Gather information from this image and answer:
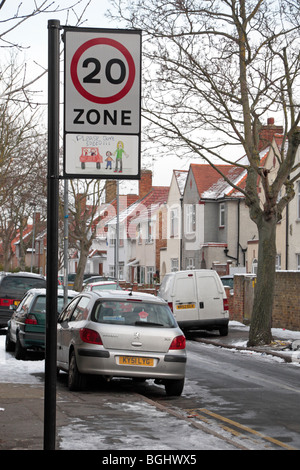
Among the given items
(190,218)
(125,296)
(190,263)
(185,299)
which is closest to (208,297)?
(185,299)

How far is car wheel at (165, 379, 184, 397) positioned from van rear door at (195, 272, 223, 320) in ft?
43.9

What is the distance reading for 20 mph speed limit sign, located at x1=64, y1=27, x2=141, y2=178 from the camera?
5.43 m

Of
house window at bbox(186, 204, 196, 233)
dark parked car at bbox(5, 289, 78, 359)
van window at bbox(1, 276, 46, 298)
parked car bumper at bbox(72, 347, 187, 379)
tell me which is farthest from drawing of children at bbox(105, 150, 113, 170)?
house window at bbox(186, 204, 196, 233)

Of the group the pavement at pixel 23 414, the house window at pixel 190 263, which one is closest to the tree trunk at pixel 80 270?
the house window at pixel 190 263

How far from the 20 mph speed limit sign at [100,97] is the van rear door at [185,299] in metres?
20.5

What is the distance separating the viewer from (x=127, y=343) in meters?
12.3

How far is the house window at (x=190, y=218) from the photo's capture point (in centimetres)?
5309

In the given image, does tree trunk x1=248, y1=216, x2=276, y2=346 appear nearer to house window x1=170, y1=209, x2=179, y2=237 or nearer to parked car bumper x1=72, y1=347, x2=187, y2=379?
parked car bumper x1=72, y1=347, x2=187, y2=379

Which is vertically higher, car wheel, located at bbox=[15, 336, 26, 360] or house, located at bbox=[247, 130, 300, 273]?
house, located at bbox=[247, 130, 300, 273]

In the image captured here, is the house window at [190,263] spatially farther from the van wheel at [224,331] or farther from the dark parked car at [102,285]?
the van wheel at [224,331]
